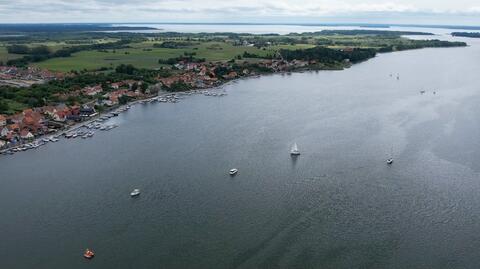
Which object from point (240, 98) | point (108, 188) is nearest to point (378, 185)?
point (108, 188)

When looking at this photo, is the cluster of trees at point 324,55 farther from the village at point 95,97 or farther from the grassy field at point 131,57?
the grassy field at point 131,57

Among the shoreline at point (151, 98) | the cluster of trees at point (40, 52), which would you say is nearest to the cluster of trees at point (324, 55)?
the shoreline at point (151, 98)

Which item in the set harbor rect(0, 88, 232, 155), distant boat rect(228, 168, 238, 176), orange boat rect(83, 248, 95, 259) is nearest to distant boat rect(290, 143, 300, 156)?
distant boat rect(228, 168, 238, 176)

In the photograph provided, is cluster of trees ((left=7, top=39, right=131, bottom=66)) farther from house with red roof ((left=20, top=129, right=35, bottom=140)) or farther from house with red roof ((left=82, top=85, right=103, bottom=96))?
house with red roof ((left=20, top=129, right=35, bottom=140))

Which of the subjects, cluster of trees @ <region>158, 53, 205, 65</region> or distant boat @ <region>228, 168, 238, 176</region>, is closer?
distant boat @ <region>228, 168, 238, 176</region>

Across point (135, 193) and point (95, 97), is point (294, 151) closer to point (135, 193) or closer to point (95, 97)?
point (135, 193)

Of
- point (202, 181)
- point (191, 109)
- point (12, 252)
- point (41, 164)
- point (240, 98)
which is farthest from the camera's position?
point (240, 98)

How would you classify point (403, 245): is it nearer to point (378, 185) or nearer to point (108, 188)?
point (378, 185)

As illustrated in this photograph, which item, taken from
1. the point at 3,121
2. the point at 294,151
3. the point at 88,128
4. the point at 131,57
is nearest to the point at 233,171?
the point at 294,151
